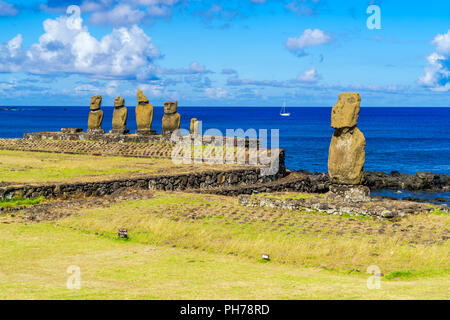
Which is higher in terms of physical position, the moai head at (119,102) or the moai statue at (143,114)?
the moai head at (119,102)

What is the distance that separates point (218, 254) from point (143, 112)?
28.0 metres

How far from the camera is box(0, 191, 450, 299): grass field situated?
988 centimetres

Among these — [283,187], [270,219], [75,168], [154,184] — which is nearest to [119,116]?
[75,168]

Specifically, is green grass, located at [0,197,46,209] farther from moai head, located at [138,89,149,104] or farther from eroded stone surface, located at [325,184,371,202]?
moai head, located at [138,89,149,104]

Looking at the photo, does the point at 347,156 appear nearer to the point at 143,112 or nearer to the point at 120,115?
the point at 143,112

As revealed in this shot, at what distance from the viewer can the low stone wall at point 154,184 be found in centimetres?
2173

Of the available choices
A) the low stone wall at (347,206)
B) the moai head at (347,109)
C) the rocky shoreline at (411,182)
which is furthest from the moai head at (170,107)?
the moai head at (347,109)

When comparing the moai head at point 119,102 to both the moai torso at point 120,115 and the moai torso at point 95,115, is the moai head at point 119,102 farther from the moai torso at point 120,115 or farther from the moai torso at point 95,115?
the moai torso at point 95,115

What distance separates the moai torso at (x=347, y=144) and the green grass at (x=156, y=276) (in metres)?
7.21

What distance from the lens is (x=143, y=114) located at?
40.8 m

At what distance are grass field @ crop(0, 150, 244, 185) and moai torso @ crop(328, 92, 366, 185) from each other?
1062 centimetres

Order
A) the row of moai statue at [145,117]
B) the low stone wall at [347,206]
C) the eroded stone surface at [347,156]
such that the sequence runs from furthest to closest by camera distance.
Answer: the row of moai statue at [145,117]
the eroded stone surface at [347,156]
the low stone wall at [347,206]

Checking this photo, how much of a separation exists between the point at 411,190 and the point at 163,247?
34.3 metres
